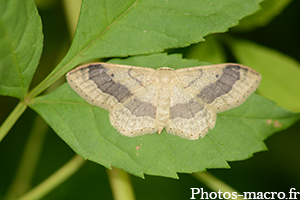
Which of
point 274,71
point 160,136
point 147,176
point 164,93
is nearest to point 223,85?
point 164,93

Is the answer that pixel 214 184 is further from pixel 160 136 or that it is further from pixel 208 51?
pixel 208 51

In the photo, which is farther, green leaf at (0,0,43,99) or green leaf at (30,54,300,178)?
green leaf at (30,54,300,178)

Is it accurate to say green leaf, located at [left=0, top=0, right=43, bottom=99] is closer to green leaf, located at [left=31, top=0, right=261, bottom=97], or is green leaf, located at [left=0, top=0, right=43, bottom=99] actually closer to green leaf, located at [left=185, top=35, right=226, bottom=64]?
green leaf, located at [left=31, top=0, right=261, bottom=97]

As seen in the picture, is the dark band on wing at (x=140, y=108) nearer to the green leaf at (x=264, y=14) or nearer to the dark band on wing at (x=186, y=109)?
the dark band on wing at (x=186, y=109)

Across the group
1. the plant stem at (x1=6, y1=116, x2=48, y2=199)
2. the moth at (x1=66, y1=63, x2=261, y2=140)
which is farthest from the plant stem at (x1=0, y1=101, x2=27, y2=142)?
the plant stem at (x1=6, y1=116, x2=48, y2=199)

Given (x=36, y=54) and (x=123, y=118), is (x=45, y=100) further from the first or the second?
(x=123, y=118)

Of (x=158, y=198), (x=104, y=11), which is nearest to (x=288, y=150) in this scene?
(x=158, y=198)
